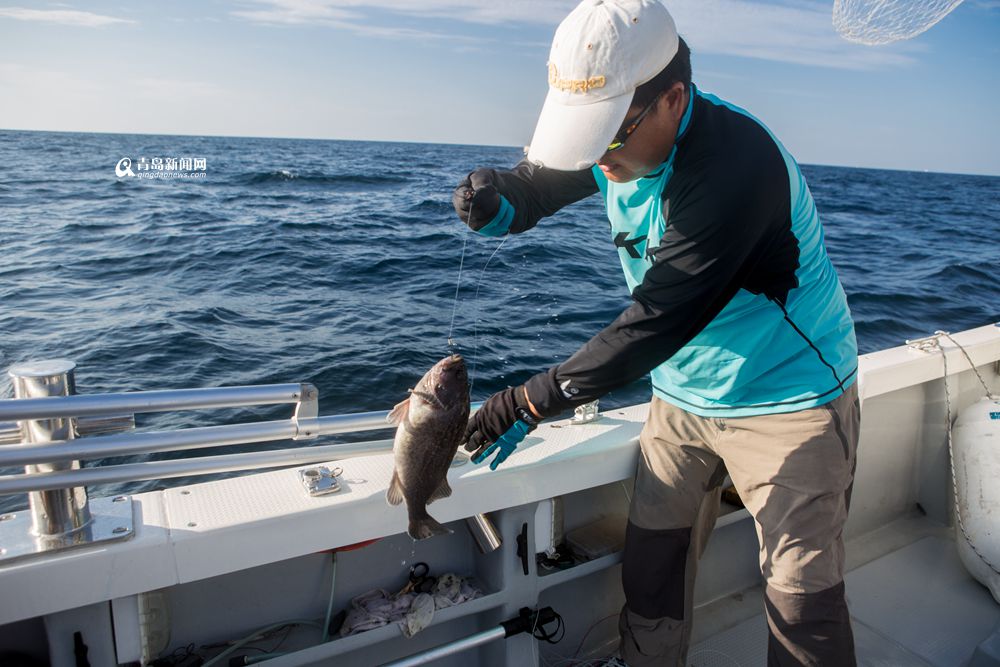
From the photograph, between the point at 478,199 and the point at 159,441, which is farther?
the point at 478,199

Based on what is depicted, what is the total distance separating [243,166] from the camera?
3869cm

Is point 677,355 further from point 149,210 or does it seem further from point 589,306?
point 149,210

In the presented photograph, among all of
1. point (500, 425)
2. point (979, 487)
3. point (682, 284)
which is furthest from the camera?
point (979, 487)

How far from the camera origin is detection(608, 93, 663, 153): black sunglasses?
7.16 feet

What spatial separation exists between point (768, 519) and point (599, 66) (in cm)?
168

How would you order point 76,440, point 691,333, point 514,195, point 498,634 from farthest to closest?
1. point 514,195
2. point 498,634
3. point 691,333
4. point 76,440

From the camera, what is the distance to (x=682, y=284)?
7.17 ft

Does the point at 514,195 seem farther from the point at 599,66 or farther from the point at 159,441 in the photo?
the point at 159,441

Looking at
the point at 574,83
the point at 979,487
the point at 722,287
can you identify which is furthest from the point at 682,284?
the point at 979,487

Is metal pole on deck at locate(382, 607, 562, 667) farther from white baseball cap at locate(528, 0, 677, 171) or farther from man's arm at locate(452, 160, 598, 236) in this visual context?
white baseball cap at locate(528, 0, 677, 171)

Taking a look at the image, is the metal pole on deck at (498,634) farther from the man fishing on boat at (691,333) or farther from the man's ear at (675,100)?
the man's ear at (675,100)

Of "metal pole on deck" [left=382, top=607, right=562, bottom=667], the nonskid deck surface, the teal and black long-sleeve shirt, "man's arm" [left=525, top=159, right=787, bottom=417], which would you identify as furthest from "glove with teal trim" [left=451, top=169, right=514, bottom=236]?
the nonskid deck surface

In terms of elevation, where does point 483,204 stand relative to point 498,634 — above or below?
above

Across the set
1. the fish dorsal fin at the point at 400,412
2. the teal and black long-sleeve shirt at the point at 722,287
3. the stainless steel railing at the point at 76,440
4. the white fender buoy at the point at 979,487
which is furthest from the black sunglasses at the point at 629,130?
the white fender buoy at the point at 979,487
